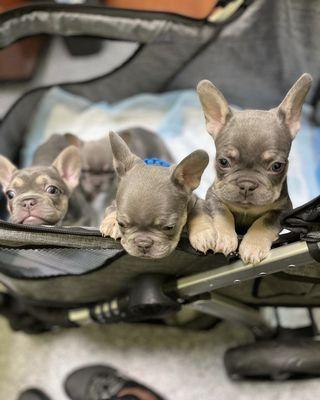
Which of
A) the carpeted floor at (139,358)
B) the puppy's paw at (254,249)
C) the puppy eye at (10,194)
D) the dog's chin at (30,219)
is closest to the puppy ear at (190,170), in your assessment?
the puppy's paw at (254,249)

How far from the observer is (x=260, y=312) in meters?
2.22

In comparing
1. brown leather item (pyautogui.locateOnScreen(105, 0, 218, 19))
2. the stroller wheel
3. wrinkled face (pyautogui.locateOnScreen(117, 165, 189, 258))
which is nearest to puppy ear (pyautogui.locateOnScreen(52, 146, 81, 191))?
wrinkled face (pyautogui.locateOnScreen(117, 165, 189, 258))

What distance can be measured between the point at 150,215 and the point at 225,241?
0.23 metres

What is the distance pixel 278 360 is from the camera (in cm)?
199

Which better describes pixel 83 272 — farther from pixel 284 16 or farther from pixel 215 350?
pixel 284 16

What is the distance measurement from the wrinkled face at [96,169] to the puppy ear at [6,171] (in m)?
0.40

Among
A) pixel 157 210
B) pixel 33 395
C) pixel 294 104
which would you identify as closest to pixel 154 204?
pixel 157 210

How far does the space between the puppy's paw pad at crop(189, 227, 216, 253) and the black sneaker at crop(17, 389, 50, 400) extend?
110cm

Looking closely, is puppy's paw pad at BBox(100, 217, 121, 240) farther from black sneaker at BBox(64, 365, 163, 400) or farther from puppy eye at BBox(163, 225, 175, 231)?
black sneaker at BBox(64, 365, 163, 400)

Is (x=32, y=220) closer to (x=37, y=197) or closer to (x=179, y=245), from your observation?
(x=37, y=197)

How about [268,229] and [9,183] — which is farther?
[9,183]

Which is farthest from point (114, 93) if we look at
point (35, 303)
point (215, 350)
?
point (215, 350)

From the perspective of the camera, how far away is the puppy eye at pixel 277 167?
5.01ft

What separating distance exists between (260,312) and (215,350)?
0.87 ft
